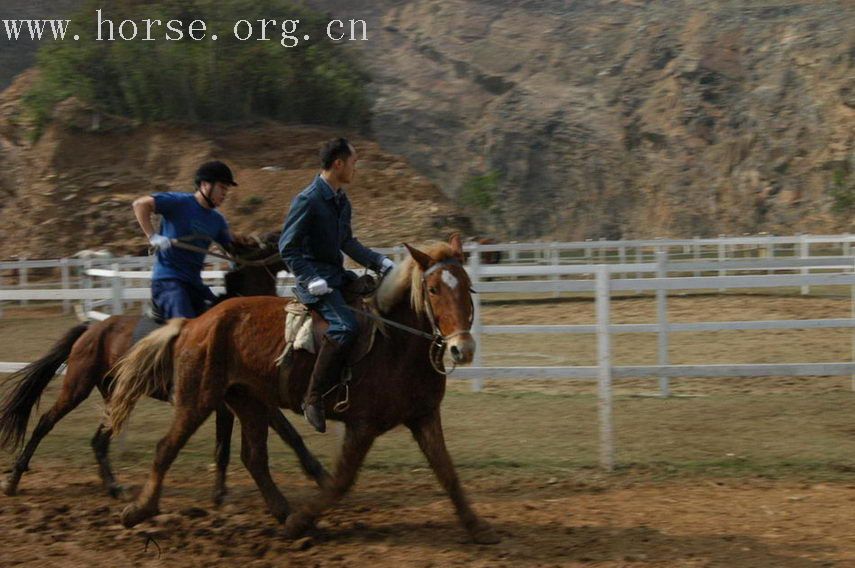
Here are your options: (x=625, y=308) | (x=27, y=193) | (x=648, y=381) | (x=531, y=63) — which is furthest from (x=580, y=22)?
(x=648, y=381)

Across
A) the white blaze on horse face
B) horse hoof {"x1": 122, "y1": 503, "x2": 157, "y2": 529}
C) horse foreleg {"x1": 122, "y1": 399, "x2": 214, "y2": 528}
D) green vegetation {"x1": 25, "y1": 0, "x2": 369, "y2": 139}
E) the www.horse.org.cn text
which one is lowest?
horse hoof {"x1": 122, "y1": 503, "x2": 157, "y2": 529}

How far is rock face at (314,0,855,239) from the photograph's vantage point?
5269 centimetres

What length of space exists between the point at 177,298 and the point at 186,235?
0.42 meters

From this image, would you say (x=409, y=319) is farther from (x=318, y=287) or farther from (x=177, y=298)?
(x=177, y=298)

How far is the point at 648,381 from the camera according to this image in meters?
10.7

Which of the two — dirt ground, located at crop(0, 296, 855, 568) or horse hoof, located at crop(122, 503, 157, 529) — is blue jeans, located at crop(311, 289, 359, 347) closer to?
dirt ground, located at crop(0, 296, 855, 568)

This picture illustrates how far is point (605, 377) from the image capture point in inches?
274

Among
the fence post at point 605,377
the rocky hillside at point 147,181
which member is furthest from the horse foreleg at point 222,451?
the rocky hillside at point 147,181

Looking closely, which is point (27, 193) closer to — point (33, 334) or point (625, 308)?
point (33, 334)

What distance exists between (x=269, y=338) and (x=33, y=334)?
42.0 ft

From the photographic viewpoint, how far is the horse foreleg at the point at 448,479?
17.3 feet

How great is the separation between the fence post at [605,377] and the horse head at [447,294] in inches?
84.4

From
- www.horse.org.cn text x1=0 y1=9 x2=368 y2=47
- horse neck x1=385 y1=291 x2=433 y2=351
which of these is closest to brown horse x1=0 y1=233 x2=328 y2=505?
horse neck x1=385 y1=291 x2=433 y2=351

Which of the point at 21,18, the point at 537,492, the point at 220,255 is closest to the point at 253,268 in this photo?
the point at 220,255
